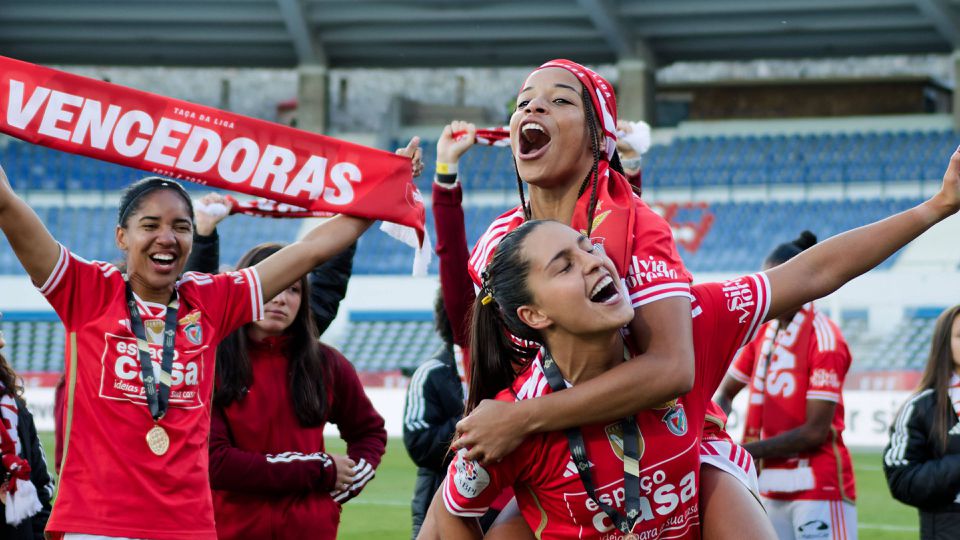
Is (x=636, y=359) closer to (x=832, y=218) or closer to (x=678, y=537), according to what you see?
(x=678, y=537)

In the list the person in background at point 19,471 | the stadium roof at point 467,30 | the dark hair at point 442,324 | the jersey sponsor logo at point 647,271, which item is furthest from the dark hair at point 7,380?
the stadium roof at point 467,30

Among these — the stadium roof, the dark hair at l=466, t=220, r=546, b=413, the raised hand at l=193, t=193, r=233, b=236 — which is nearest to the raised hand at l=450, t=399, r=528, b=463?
the dark hair at l=466, t=220, r=546, b=413

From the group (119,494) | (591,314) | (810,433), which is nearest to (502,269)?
(591,314)

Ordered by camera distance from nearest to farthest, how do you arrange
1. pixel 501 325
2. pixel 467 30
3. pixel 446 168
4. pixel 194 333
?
1. pixel 501 325
2. pixel 194 333
3. pixel 446 168
4. pixel 467 30

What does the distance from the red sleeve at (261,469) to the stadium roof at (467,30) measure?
66.6 feet

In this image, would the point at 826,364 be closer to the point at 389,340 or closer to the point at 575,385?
the point at 575,385

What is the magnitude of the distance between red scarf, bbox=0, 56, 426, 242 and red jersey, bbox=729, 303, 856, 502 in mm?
2558

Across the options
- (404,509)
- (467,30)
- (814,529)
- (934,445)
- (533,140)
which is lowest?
(404,509)

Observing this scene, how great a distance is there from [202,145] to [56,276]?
67cm

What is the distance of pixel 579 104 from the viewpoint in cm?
309

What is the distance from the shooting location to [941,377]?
219 inches

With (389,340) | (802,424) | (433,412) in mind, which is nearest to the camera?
(433,412)

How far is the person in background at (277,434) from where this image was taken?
4.40m

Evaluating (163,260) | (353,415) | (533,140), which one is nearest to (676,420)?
(533,140)
